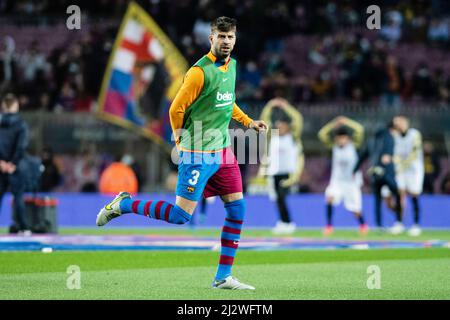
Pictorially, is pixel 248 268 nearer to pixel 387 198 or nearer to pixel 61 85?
pixel 387 198

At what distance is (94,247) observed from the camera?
1622 centimetres

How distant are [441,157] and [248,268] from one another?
1341 cm

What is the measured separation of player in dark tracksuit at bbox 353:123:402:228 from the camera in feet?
73.0

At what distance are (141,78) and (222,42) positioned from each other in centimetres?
1587

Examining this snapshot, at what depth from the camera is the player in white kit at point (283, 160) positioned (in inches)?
867

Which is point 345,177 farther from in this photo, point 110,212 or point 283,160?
point 110,212

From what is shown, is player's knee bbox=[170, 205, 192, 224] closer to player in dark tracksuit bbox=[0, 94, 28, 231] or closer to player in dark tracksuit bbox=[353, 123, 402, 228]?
player in dark tracksuit bbox=[0, 94, 28, 231]

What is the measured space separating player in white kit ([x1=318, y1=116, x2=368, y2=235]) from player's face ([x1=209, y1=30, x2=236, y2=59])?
1142 cm

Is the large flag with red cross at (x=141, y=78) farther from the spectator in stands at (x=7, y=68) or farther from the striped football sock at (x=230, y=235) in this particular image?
the striped football sock at (x=230, y=235)

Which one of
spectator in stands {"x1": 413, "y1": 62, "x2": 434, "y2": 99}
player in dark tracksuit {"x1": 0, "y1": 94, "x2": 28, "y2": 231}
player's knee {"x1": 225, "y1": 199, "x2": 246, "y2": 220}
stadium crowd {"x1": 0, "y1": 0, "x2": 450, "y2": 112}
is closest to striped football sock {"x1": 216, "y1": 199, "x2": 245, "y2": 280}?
player's knee {"x1": 225, "y1": 199, "x2": 246, "y2": 220}

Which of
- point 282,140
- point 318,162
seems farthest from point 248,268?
A: point 318,162

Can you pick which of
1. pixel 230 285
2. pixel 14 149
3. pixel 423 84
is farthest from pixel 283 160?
pixel 230 285

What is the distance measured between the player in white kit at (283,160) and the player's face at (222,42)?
1146 cm

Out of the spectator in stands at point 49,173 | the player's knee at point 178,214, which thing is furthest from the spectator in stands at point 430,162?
the player's knee at point 178,214
